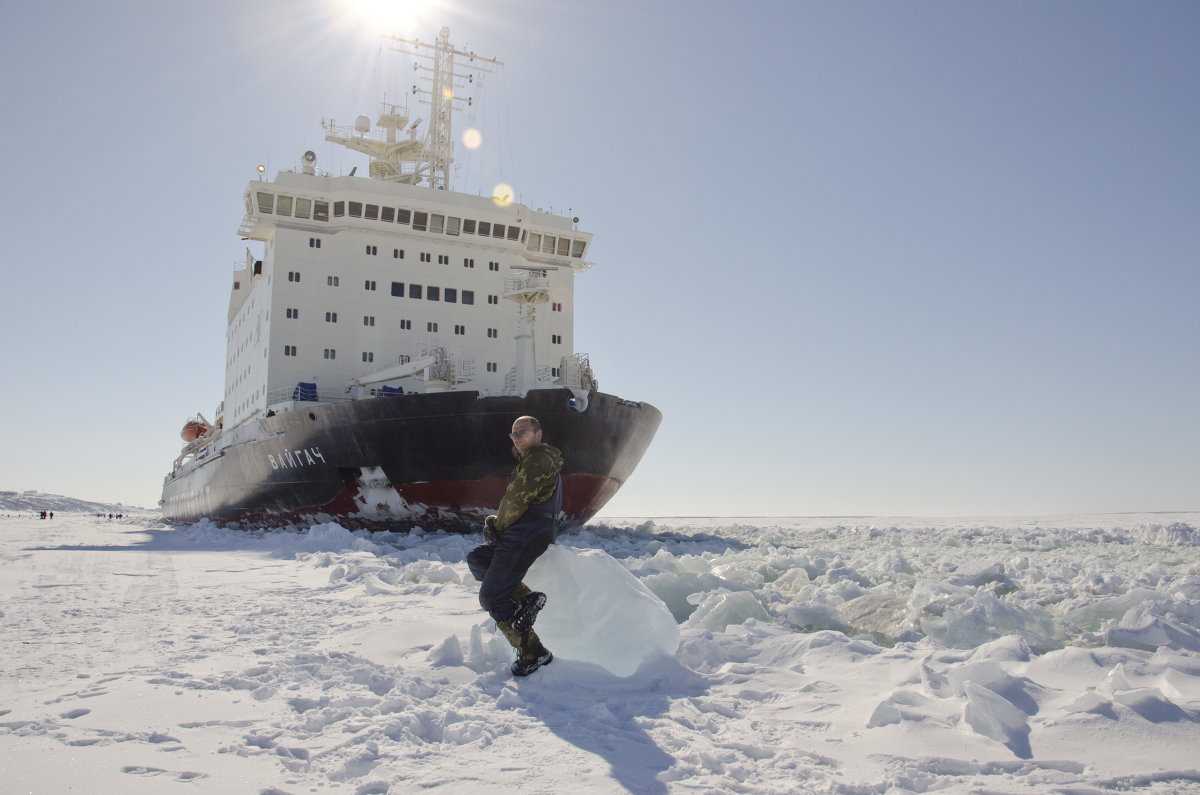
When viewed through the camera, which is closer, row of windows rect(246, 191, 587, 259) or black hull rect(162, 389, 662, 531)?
black hull rect(162, 389, 662, 531)

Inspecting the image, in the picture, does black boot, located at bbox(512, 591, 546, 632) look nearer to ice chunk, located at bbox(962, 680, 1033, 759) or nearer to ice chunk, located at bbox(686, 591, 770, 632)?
ice chunk, located at bbox(686, 591, 770, 632)

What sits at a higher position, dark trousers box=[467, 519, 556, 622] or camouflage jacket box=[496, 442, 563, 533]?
camouflage jacket box=[496, 442, 563, 533]

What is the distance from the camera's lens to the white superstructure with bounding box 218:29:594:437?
17312 millimetres

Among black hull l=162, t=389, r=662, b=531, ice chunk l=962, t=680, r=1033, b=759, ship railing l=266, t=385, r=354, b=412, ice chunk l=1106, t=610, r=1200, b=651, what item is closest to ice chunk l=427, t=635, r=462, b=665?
ice chunk l=962, t=680, r=1033, b=759

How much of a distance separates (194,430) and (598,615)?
106 feet

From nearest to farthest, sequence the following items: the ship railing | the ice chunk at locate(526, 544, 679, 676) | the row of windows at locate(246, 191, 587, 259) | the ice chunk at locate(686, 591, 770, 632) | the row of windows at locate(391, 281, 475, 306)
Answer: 1. the ice chunk at locate(526, 544, 679, 676)
2. the ice chunk at locate(686, 591, 770, 632)
3. the ship railing
4. the row of windows at locate(246, 191, 587, 259)
5. the row of windows at locate(391, 281, 475, 306)

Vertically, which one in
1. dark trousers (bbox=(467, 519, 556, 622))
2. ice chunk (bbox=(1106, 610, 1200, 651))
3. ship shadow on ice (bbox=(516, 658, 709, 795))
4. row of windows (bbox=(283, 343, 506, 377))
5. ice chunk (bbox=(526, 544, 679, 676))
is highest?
row of windows (bbox=(283, 343, 506, 377))

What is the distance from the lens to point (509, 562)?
123 inches

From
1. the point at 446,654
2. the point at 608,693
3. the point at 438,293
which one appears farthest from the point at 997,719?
the point at 438,293

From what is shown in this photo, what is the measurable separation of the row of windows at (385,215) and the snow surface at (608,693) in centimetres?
1423

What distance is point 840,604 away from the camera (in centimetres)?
497

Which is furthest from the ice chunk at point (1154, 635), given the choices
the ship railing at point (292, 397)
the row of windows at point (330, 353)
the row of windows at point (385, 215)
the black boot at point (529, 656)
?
the row of windows at point (385, 215)

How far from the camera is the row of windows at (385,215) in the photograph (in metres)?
17.8

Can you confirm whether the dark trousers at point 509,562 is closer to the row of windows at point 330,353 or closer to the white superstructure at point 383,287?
the white superstructure at point 383,287
